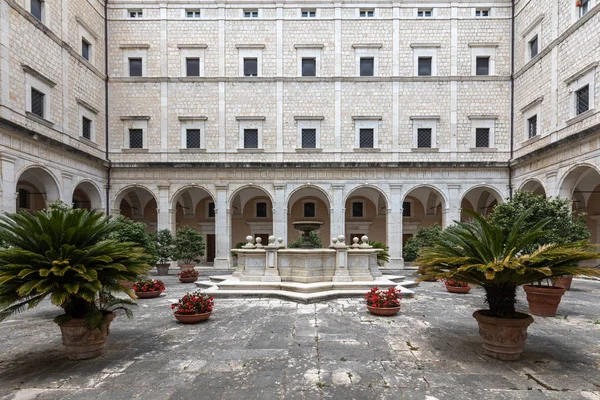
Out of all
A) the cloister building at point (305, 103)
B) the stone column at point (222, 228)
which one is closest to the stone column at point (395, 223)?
the cloister building at point (305, 103)

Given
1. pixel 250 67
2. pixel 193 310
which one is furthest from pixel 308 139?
pixel 193 310

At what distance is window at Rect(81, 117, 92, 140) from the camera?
1855 cm

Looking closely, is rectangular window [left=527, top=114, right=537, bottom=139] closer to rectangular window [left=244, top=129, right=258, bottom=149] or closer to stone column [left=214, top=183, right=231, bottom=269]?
rectangular window [left=244, top=129, right=258, bottom=149]

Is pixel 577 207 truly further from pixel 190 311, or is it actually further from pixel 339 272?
Result: pixel 190 311

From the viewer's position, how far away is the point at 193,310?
24.2ft

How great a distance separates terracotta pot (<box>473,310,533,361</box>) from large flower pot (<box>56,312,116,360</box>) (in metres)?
6.21

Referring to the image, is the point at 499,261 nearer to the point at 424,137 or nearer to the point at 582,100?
the point at 582,100

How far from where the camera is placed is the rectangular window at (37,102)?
1522 cm

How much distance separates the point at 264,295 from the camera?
10289 mm

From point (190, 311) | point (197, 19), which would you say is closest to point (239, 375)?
point (190, 311)

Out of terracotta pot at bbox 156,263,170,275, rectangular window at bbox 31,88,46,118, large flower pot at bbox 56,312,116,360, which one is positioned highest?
rectangular window at bbox 31,88,46,118

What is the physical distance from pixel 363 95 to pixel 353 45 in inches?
127

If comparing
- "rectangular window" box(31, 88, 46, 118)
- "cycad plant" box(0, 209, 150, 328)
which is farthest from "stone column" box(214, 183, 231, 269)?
"cycad plant" box(0, 209, 150, 328)

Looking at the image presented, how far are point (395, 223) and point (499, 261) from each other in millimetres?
15849
